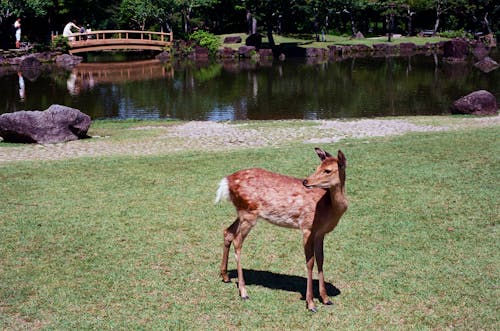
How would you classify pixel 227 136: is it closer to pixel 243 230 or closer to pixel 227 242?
pixel 227 242

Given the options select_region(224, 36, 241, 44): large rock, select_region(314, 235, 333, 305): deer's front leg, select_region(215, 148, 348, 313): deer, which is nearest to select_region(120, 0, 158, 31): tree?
select_region(224, 36, 241, 44): large rock

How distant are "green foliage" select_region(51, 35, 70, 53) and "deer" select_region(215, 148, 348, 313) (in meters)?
48.2

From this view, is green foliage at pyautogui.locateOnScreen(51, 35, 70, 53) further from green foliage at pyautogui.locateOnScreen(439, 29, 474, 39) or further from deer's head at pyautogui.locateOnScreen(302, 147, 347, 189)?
deer's head at pyautogui.locateOnScreen(302, 147, 347, 189)

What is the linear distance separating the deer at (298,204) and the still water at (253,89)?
55.6ft

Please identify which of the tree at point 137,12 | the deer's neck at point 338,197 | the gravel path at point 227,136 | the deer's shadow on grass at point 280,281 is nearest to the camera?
the deer's neck at point 338,197

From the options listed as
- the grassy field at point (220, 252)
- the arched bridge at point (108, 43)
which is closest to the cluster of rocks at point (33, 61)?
the arched bridge at point (108, 43)

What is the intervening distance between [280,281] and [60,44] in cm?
4869

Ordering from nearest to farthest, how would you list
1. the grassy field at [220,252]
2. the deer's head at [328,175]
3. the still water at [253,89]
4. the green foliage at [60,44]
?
1. the deer's head at [328,175]
2. the grassy field at [220,252]
3. the still water at [253,89]
4. the green foliage at [60,44]

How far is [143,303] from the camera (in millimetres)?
6590

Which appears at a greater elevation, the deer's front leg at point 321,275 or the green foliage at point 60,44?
the green foliage at point 60,44

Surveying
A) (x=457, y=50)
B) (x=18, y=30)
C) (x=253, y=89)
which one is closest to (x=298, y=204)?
(x=253, y=89)

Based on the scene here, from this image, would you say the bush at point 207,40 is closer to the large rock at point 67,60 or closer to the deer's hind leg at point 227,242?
the large rock at point 67,60

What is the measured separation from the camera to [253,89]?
3238 cm

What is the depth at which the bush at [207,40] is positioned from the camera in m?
53.4
